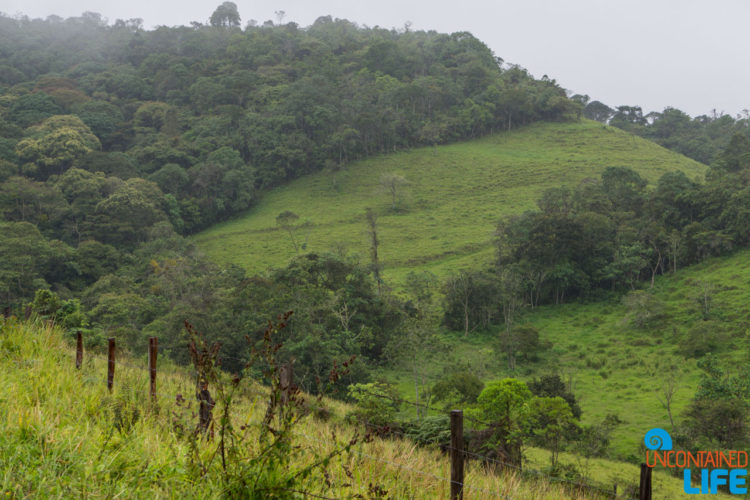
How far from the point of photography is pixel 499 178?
67.2 meters

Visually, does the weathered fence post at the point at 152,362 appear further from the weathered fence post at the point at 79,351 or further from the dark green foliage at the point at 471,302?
the dark green foliage at the point at 471,302

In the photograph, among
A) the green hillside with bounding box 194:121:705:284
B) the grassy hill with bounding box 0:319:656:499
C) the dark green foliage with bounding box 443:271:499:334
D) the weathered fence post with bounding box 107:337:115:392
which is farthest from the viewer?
the green hillside with bounding box 194:121:705:284

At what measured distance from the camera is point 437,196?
213 feet

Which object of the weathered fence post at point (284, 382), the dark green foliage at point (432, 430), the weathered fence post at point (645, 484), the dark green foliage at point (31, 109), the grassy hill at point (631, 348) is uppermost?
the dark green foliage at point (31, 109)

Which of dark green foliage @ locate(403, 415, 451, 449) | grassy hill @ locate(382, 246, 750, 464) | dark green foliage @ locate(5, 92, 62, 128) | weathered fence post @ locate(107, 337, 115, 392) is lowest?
grassy hill @ locate(382, 246, 750, 464)

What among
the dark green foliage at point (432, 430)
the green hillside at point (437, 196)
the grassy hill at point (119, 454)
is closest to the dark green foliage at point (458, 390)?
the dark green foliage at point (432, 430)

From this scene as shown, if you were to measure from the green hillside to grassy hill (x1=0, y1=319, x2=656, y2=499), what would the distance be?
38.1 m

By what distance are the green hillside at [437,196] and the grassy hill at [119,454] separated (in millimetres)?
38123

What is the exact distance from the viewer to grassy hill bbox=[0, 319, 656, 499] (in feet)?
10.0

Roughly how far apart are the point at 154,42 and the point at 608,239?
103 metres

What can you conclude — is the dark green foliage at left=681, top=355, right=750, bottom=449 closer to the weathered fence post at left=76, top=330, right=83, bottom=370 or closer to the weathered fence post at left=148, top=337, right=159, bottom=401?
the weathered fence post at left=148, top=337, right=159, bottom=401

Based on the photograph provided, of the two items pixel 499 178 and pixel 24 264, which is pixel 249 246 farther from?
pixel 499 178

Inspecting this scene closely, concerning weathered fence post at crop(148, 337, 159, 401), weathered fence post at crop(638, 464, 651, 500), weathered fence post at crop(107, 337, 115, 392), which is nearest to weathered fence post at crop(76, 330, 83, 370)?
weathered fence post at crop(107, 337, 115, 392)

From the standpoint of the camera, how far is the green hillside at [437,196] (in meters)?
51.8
